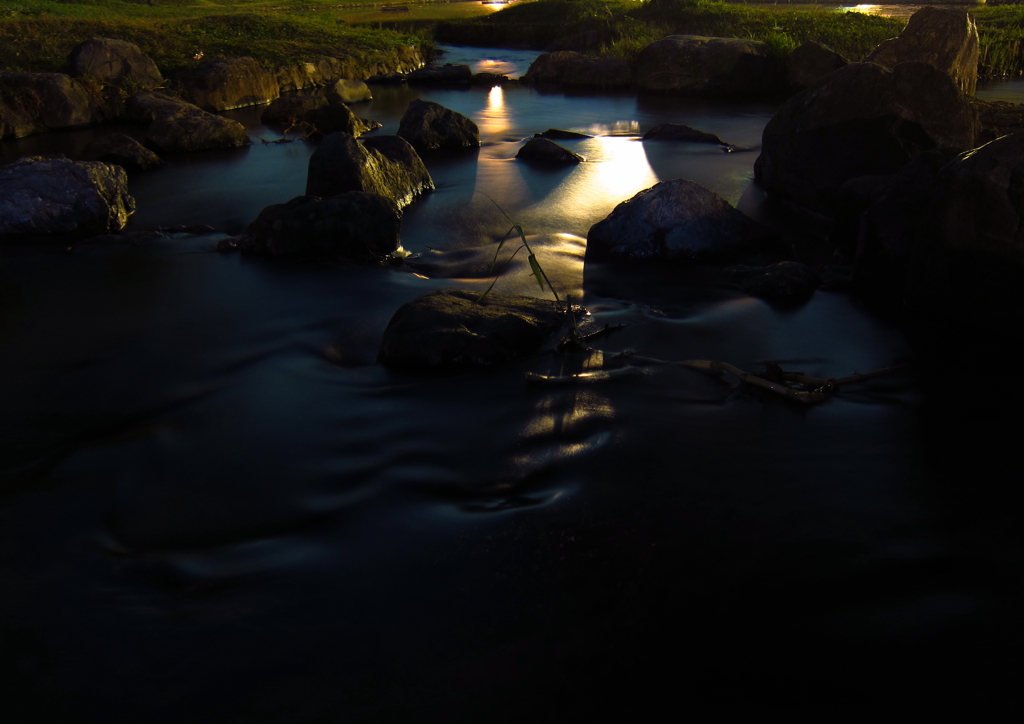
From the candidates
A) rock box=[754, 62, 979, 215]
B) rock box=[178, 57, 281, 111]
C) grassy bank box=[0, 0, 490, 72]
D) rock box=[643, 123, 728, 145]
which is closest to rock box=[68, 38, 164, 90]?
rock box=[178, 57, 281, 111]

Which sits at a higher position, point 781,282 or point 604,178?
point 604,178

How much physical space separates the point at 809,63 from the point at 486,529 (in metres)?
17.9

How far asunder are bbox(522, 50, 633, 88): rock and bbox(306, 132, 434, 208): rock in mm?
12350

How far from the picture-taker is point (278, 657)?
2.45m

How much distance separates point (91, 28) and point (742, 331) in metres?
20.2

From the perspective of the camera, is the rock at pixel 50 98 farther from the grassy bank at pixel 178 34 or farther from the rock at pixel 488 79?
the rock at pixel 488 79

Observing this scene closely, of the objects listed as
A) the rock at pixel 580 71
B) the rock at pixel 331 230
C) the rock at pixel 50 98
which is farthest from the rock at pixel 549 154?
the rock at pixel 580 71

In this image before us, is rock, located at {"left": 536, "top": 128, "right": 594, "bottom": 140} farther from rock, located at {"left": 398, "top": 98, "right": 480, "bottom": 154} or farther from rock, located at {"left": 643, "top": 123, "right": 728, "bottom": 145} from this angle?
rock, located at {"left": 398, "top": 98, "right": 480, "bottom": 154}

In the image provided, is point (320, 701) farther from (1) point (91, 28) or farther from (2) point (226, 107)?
(1) point (91, 28)

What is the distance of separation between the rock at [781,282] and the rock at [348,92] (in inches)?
556

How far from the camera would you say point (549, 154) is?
1132 centimetres

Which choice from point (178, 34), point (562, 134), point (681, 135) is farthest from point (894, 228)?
point (178, 34)

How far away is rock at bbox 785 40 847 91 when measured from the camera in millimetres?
17000

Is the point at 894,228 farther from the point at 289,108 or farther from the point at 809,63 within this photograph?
the point at 809,63
